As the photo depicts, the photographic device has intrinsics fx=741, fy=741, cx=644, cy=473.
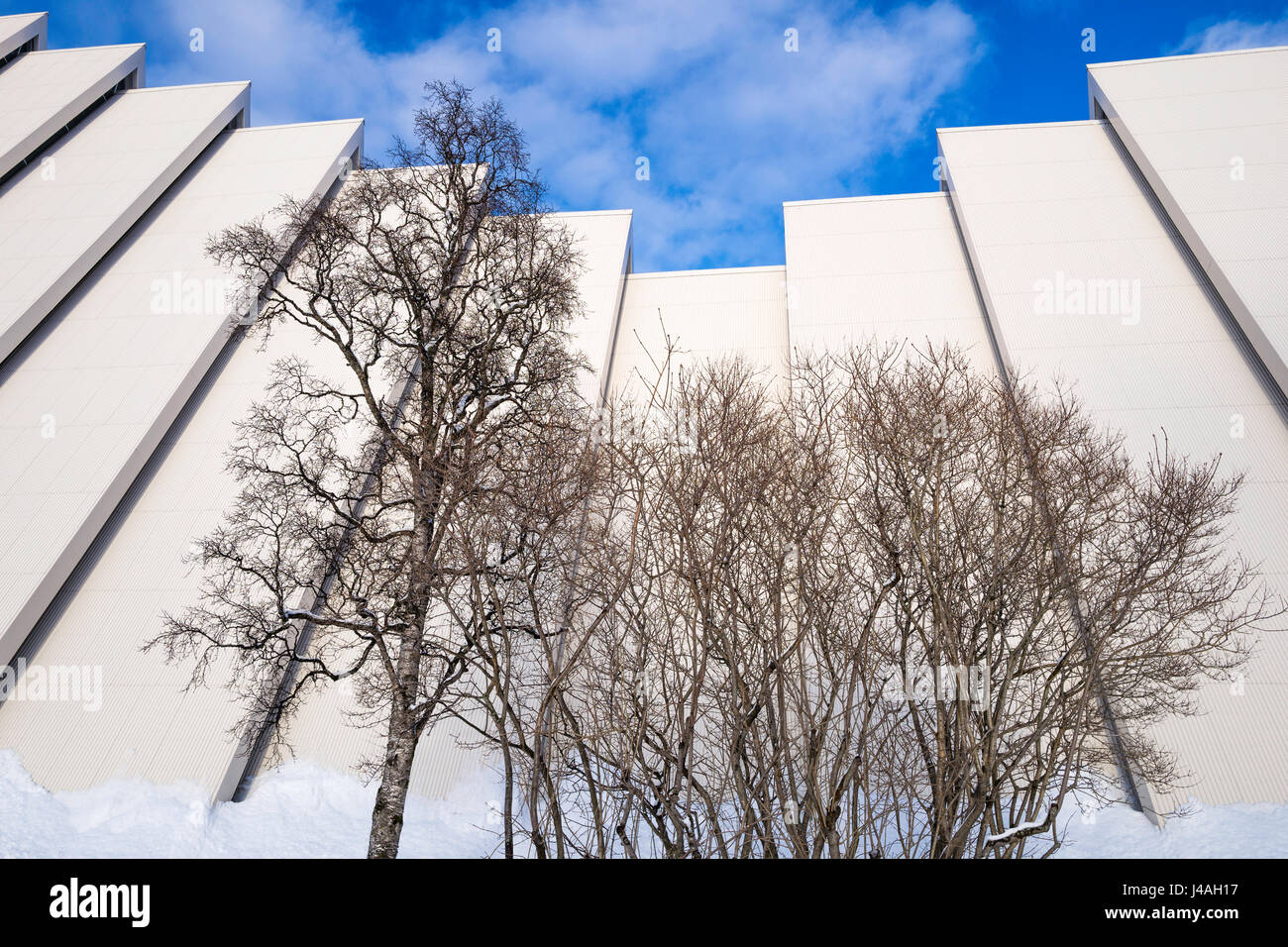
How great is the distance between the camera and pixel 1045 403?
51.0 feet

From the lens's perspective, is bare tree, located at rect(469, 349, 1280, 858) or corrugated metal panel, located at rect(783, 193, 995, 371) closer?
bare tree, located at rect(469, 349, 1280, 858)

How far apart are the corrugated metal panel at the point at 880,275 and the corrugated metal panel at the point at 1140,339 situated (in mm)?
997

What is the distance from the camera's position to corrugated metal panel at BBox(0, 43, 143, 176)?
23419mm

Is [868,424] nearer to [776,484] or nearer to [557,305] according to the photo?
[776,484]

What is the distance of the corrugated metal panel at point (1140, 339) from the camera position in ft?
37.7

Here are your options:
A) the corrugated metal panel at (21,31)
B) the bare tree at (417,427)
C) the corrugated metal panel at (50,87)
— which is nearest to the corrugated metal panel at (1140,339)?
the bare tree at (417,427)

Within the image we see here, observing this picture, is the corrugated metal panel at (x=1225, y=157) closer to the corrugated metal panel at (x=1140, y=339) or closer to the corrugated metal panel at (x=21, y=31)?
the corrugated metal panel at (x=1140, y=339)

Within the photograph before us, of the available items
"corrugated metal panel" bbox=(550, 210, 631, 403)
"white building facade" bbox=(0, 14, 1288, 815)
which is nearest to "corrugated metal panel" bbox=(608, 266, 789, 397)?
"white building facade" bbox=(0, 14, 1288, 815)

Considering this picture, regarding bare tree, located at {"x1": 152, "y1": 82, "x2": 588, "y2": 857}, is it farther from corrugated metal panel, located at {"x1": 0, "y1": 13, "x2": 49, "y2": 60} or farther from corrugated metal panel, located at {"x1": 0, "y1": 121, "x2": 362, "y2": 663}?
corrugated metal panel, located at {"x1": 0, "y1": 13, "x2": 49, "y2": 60}

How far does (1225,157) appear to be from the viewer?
20.0 m

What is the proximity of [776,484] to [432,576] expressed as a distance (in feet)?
12.5

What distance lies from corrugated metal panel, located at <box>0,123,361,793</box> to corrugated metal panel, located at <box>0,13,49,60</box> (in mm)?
12753

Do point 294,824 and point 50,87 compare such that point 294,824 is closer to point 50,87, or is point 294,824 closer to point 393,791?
point 393,791
